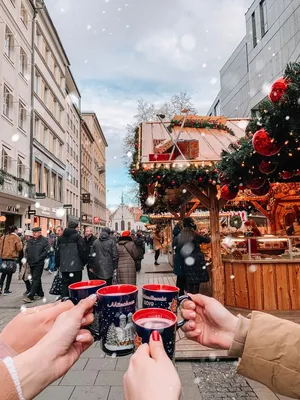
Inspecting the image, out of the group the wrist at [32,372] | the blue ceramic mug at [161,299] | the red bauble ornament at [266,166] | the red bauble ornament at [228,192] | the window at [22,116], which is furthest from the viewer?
the window at [22,116]

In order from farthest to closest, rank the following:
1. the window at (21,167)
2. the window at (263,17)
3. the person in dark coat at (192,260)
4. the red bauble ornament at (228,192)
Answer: the window at (263,17)
the window at (21,167)
the person in dark coat at (192,260)
the red bauble ornament at (228,192)

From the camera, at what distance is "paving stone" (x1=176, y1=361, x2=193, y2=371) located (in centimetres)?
393

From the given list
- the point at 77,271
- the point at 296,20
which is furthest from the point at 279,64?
the point at 77,271

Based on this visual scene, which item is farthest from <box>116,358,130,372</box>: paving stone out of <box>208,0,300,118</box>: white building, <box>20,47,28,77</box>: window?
<box>20,47,28,77</box>: window

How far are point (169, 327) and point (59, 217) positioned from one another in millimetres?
29008

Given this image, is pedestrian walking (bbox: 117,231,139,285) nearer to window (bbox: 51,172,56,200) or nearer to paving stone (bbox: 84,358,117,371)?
paving stone (bbox: 84,358,117,371)

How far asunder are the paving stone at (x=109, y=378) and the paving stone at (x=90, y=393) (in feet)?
0.36

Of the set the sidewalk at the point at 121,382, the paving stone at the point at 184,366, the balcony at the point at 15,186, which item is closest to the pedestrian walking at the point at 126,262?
the sidewalk at the point at 121,382

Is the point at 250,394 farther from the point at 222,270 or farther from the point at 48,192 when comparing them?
the point at 48,192

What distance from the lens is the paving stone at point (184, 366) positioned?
12.9 feet

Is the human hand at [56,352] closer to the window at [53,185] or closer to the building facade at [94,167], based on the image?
the window at [53,185]

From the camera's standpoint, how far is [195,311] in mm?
1518

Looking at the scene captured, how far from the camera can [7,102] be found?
724 inches

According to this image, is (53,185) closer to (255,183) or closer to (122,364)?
(255,183)
